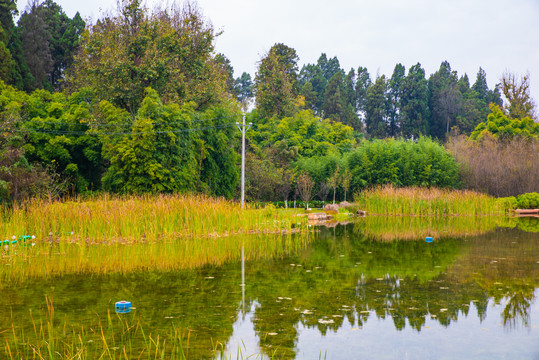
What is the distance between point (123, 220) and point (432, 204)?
56.6ft

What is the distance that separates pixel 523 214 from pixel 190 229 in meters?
20.2

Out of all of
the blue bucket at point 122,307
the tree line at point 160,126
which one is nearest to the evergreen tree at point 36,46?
the tree line at point 160,126

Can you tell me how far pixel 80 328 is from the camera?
5551 millimetres

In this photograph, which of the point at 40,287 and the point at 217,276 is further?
the point at 217,276

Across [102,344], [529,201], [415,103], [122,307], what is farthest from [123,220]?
[415,103]

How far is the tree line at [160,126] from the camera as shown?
21266 millimetres

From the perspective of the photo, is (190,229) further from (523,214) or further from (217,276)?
(523,214)

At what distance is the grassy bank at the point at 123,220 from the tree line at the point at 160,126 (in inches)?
37.7

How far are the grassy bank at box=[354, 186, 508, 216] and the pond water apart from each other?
14.5 m

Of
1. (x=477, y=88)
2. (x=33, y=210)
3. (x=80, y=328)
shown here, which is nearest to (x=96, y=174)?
(x=33, y=210)

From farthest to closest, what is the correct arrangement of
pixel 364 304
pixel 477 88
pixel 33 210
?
pixel 477 88 < pixel 33 210 < pixel 364 304

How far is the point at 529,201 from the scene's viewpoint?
1077 inches

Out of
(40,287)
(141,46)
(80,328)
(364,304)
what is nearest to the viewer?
(80,328)

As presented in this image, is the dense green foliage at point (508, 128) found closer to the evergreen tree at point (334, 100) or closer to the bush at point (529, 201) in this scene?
the bush at point (529, 201)
